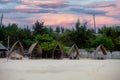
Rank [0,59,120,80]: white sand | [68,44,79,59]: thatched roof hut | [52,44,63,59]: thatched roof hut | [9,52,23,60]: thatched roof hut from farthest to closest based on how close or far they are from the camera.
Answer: [52,44,63,59]: thatched roof hut
[68,44,79,59]: thatched roof hut
[9,52,23,60]: thatched roof hut
[0,59,120,80]: white sand

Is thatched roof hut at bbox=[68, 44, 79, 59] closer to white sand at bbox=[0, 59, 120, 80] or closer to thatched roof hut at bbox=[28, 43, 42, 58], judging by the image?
thatched roof hut at bbox=[28, 43, 42, 58]

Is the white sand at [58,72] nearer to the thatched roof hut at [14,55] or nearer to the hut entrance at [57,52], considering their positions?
the thatched roof hut at [14,55]

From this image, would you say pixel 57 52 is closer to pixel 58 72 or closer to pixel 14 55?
pixel 14 55

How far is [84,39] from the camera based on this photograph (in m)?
7.24

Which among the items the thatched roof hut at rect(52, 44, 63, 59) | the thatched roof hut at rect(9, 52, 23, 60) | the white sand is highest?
the white sand

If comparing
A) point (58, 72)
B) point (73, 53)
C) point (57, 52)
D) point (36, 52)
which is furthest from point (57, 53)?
point (58, 72)

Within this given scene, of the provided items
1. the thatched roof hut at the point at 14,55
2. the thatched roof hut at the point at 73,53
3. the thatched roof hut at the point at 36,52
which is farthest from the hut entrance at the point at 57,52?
the thatched roof hut at the point at 14,55

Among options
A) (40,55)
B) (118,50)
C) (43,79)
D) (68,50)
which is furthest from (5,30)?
(68,50)

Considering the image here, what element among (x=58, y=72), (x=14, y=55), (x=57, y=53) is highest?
(x=58, y=72)

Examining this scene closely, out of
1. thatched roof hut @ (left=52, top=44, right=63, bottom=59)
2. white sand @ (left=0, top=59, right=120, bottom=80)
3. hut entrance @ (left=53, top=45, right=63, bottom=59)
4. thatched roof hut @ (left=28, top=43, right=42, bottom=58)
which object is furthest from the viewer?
hut entrance @ (left=53, top=45, right=63, bottom=59)

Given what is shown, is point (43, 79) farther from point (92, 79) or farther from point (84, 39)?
point (84, 39)

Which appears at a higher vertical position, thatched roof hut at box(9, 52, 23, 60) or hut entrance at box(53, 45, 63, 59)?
thatched roof hut at box(9, 52, 23, 60)

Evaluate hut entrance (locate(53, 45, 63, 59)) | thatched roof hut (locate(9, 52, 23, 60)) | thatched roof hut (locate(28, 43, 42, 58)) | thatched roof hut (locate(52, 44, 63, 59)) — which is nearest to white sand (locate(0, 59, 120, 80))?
thatched roof hut (locate(9, 52, 23, 60))

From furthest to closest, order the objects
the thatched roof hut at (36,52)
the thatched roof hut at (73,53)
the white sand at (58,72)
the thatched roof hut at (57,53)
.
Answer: the thatched roof hut at (57,53), the thatched roof hut at (36,52), the thatched roof hut at (73,53), the white sand at (58,72)
